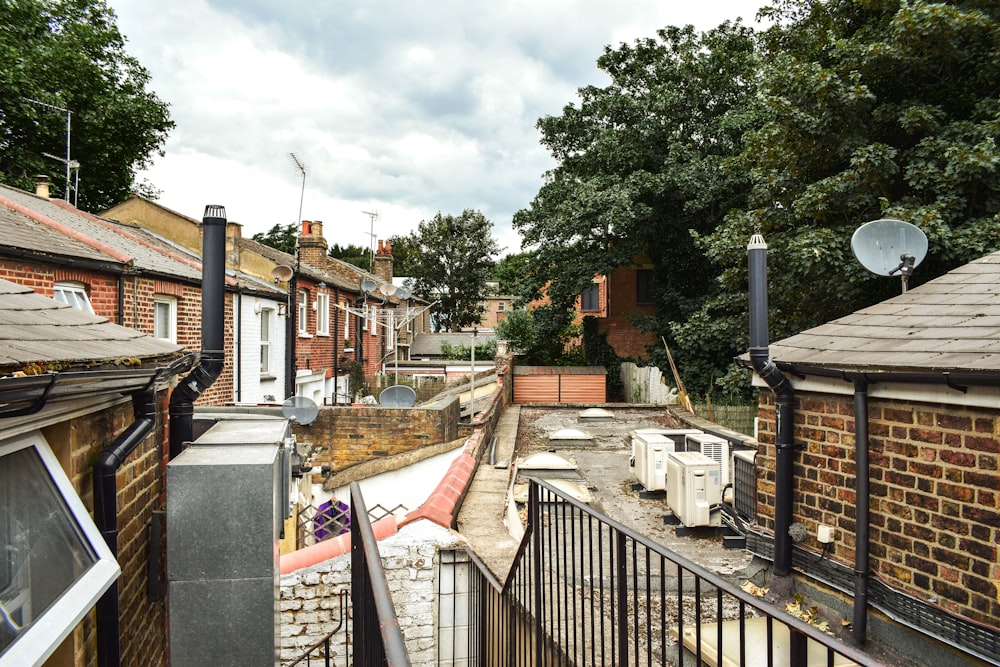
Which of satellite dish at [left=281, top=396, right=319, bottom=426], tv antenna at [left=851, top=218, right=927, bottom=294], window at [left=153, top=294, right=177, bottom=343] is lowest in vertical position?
satellite dish at [left=281, top=396, right=319, bottom=426]

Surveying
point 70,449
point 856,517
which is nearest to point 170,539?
point 70,449

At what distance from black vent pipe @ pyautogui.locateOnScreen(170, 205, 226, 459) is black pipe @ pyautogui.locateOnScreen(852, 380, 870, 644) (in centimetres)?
450

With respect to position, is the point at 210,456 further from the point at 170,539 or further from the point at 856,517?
the point at 856,517

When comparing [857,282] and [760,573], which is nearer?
[760,573]

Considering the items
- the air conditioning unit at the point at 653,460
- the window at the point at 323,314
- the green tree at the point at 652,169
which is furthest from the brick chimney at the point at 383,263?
the air conditioning unit at the point at 653,460

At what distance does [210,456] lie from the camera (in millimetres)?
2963

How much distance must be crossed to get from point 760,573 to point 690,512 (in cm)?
171

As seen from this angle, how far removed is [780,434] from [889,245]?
2.24m

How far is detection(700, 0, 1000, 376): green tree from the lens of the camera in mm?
8594

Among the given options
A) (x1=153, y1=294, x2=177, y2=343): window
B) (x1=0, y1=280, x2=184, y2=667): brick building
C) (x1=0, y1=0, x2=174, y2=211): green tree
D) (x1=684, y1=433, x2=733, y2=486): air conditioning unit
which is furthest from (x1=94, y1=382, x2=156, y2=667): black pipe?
(x1=0, y1=0, x2=174, y2=211): green tree

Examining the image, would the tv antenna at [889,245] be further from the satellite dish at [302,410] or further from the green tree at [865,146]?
the satellite dish at [302,410]

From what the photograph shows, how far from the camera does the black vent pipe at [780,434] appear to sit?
4742 millimetres

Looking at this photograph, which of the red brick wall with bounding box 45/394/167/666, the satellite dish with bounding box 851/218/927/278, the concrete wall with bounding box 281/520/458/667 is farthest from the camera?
the satellite dish with bounding box 851/218/927/278

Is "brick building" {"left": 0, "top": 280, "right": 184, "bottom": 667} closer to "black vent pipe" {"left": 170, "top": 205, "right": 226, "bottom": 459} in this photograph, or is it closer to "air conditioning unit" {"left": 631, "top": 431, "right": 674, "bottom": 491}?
"black vent pipe" {"left": 170, "top": 205, "right": 226, "bottom": 459}
